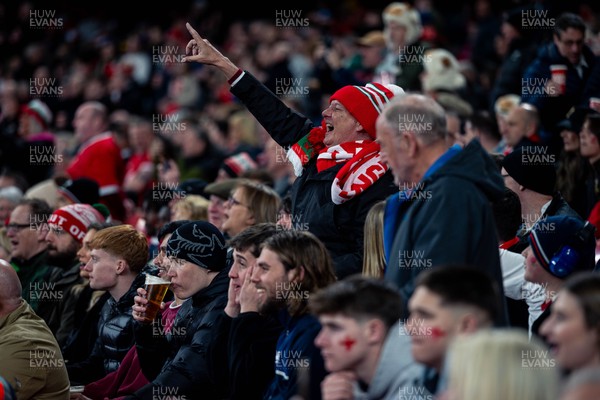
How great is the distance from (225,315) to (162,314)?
128 centimetres

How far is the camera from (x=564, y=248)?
550cm

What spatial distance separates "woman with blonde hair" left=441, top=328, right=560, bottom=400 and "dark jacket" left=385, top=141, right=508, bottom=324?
39.8 inches

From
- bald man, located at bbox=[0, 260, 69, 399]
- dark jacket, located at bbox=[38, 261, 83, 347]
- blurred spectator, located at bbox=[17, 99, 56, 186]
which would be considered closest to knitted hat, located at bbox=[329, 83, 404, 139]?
bald man, located at bbox=[0, 260, 69, 399]

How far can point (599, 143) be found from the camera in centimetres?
834

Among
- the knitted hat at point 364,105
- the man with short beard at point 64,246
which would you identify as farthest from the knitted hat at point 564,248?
the man with short beard at point 64,246

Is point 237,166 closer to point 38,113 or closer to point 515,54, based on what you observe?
point 515,54

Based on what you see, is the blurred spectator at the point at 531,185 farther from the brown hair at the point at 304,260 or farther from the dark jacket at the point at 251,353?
the dark jacket at the point at 251,353

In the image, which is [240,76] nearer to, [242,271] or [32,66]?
[242,271]

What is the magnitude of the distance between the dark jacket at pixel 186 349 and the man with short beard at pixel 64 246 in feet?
6.52

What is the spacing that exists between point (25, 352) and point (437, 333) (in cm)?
299

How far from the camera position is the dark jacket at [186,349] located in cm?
573

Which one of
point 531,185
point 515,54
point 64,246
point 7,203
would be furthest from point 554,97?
point 7,203

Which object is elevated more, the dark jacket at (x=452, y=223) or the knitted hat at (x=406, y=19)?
the knitted hat at (x=406, y=19)

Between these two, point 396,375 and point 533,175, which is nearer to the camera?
point 396,375
